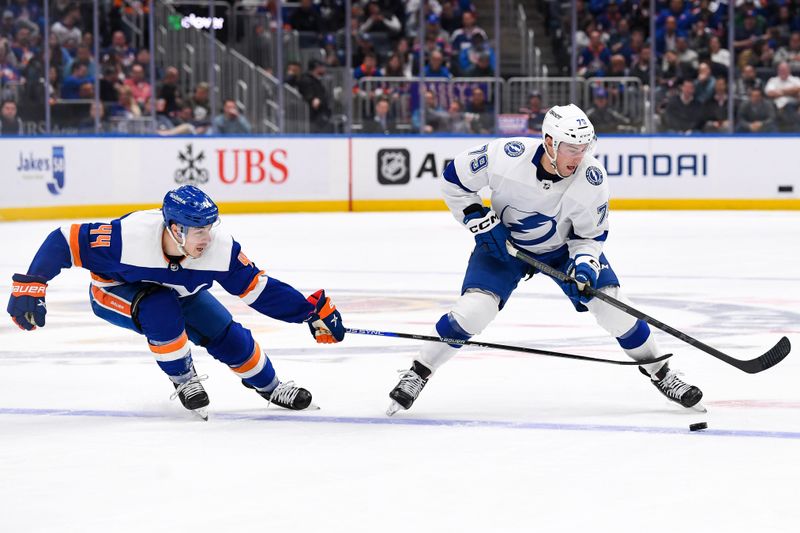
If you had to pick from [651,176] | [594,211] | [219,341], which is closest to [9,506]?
[219,341]

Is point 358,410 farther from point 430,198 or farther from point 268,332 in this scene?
point 430,198

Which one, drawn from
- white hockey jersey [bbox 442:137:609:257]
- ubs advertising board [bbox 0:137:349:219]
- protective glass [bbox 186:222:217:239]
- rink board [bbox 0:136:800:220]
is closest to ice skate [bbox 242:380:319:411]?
protective glass [bbox 186:222:217:239]

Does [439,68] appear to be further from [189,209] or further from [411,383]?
[189,209]

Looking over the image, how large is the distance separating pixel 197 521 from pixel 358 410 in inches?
61.8

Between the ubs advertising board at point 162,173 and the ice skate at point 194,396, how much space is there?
10340 mm

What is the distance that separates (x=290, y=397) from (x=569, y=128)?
1270mm

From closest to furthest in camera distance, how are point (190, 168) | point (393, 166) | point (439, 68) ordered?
1. point (190, 168)
2. point (393, 166)
3. point (439, 68)

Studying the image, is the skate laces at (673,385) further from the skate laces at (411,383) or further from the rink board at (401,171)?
the rink board at (401,171)

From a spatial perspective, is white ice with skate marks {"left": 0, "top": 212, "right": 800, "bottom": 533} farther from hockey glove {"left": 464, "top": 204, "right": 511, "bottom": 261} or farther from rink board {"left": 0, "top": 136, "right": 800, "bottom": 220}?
rink board {"left": 0, "top": 136, "right": 800, "bottom": 220}

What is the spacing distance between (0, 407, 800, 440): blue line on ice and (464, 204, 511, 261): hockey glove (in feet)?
2.14

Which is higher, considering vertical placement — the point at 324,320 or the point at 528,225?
the point at 528,225

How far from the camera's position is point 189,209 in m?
4.17

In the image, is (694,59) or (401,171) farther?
(694,59)

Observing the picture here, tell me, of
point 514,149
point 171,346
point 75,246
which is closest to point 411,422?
point 171,346
